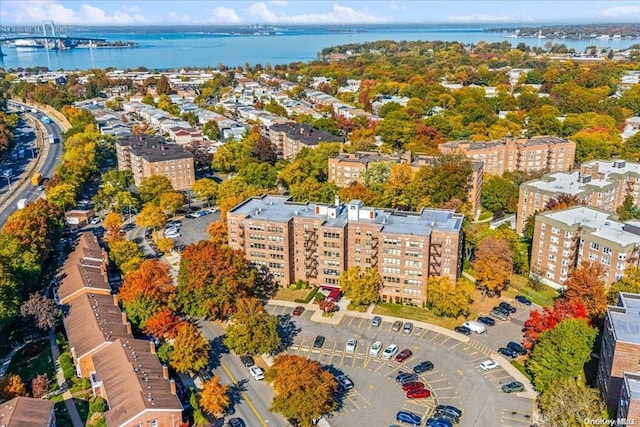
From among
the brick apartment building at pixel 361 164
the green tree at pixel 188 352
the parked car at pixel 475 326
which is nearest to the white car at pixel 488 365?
the parked car at pixel 475 326

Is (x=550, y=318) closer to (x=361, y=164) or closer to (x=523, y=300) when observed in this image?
(x=523, y=300)

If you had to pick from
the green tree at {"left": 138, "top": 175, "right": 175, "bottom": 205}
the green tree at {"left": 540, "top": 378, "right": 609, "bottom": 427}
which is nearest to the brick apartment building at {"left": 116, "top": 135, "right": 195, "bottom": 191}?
the green tree at {"left": 138, "top": 175, "right": 175, "bottom": 205}

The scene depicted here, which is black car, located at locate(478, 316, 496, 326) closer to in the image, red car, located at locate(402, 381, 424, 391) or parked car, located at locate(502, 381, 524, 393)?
parked car, located at locate(502, 381, 524, 393)

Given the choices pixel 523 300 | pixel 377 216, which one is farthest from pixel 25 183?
pixel 523 300

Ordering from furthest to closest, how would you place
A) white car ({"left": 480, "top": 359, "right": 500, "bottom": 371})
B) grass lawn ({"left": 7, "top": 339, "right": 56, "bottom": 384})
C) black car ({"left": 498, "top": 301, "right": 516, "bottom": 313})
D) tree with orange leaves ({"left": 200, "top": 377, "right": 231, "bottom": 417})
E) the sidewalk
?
black car ({"left": 498, "top": 301, "right": 516, "bottom": 313}) → white car ({"left": 480, "top": 359, "right": 500, "bottom": 371}) → grass lawn ({"left": 7, "top": 339, "right": 56, "bottom": 384}) → the sidewalk → tree with orange leaves ({"left": 200, "top": 377, "right": 231, "bottom": 417})

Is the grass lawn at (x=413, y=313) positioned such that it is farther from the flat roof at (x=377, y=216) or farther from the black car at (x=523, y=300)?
the black car at (x=523, y=300)

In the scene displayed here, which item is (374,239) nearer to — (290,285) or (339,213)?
(339,213)
